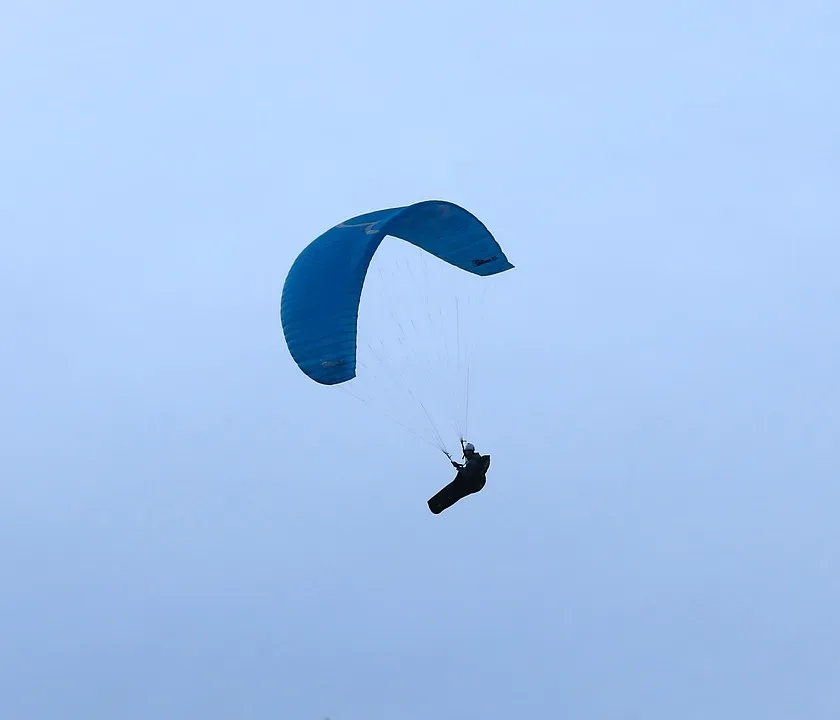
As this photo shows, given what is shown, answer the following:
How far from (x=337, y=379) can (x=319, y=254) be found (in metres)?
3.14

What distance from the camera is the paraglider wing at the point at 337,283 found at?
1201 inches

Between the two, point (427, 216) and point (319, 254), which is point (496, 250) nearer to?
point (427, 216)

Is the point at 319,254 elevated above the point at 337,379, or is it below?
above

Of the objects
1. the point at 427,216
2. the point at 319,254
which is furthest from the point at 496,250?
the point at 319,254

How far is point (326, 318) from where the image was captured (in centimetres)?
3061

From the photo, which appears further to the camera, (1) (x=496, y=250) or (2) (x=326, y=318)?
(1) (x=496, y=250)

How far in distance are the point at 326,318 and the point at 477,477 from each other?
5.04 metres

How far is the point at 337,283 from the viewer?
101ft

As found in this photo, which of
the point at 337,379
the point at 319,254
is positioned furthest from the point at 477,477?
the point at 319,254

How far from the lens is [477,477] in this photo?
104ft

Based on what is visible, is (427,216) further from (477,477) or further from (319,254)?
(477,477)

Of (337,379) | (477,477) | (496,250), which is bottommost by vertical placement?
(477,477)

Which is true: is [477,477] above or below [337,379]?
below

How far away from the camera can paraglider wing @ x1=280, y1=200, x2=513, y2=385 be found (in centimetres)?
3050
